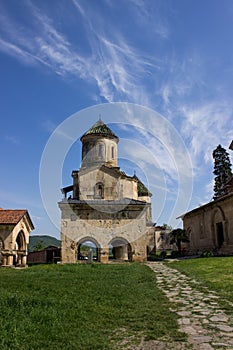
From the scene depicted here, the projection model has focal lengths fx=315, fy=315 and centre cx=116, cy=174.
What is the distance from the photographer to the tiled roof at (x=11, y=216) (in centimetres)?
2008

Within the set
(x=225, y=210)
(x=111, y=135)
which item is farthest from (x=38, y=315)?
(x=111, y=135)

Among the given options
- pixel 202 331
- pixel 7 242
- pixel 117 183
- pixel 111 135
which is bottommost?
pixel 202 331

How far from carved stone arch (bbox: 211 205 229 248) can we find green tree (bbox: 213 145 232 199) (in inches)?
Result: 515

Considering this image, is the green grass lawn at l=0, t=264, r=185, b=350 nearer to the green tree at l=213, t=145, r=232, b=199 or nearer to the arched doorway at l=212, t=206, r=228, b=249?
the arched doorway at l=212, t=206, r=228, b=249

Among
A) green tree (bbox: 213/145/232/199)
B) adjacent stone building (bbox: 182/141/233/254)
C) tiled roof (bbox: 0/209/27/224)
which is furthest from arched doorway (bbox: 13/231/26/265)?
green tree (bbox: 213/145/232/199)

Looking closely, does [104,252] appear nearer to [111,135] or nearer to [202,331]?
[111,135]

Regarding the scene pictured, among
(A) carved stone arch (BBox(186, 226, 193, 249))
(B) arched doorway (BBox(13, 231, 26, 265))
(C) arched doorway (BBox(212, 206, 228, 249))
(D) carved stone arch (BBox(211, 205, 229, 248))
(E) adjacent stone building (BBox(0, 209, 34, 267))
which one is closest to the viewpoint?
(E) adjacent stone building (BBox(0, 209, 34, 267))

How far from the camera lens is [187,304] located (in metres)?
6.57

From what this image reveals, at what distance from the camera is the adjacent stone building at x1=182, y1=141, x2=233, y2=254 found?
946 inches

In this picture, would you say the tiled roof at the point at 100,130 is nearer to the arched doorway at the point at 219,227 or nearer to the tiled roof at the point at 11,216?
the tiled roof at the point at 11,216

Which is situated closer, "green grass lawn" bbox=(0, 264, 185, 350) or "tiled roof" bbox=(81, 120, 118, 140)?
"green grass lawn" bbox=(0, 264, 185, 350)

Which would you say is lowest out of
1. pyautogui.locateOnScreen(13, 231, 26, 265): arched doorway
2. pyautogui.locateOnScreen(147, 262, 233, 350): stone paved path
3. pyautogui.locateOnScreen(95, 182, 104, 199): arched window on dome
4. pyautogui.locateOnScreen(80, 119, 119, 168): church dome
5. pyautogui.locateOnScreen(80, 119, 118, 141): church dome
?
pyautogui.locateOnScreen(147, 262, 233, 350): stone paved path

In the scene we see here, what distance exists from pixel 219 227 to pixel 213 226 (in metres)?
0.78

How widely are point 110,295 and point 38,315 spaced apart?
2603 millimetres
